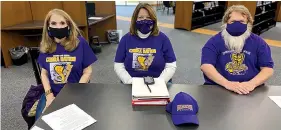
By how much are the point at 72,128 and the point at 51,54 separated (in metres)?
0.87

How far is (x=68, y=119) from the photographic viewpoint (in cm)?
119

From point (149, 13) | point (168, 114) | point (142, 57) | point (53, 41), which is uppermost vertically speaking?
point (149, 13)

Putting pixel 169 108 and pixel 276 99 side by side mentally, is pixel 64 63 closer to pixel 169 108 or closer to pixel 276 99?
pixel 169 108

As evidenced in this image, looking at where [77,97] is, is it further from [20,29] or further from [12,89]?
[20,29]

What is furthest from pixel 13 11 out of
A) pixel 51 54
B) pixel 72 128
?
pixel 72 128

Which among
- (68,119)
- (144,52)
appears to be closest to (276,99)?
(144,52)

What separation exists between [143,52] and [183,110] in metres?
0.88

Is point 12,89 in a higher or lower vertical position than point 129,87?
lower

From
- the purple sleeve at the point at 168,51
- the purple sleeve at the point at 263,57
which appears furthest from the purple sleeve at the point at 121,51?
the purple sleeve at the point at 263,57

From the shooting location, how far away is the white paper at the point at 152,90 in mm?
1325

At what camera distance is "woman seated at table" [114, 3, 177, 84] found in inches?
76.9

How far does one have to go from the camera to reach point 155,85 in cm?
145

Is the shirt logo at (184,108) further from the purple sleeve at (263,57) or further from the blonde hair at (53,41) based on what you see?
the blonde hair at (53,41)

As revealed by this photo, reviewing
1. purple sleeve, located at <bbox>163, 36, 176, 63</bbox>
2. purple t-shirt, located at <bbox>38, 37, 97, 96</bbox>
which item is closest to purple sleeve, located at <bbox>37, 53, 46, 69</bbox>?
purple t-shirt, located at <bbox>38, 37, 97, 96</bbox>
